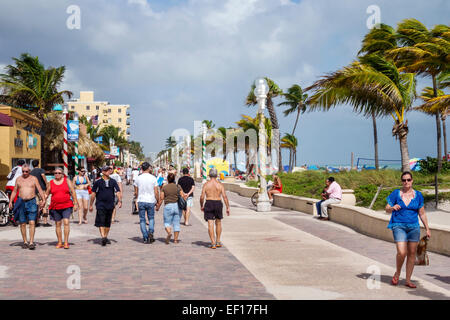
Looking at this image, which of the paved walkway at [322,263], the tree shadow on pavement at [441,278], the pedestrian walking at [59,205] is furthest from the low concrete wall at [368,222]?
the pedestrian walking at [59,205]

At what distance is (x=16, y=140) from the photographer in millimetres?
23984

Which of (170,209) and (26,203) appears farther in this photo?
(170,209)

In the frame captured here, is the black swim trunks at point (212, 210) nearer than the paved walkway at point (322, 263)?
No

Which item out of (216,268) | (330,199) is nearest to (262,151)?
(330,199)

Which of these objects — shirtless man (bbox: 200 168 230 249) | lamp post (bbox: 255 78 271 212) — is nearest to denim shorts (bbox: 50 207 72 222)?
shirtless man (bbox: 200 168 230 249)

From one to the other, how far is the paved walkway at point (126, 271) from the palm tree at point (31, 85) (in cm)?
2822

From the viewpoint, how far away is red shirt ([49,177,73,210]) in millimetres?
10227

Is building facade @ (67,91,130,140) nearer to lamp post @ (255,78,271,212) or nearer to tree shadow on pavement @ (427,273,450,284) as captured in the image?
lamp post @ (255,78,271,212)

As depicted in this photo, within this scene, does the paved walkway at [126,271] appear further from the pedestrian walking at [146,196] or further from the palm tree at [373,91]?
the palm tree at [373,91]

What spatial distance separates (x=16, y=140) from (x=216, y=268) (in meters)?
18.8

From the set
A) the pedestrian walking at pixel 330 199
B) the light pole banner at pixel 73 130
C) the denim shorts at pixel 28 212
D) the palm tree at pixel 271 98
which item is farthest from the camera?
the palm tree at pixel 271 98

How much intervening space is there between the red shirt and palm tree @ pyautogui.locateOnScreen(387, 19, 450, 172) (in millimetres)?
14785

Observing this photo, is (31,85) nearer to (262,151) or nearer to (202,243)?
(262,151)

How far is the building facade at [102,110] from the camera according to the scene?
15425cm
